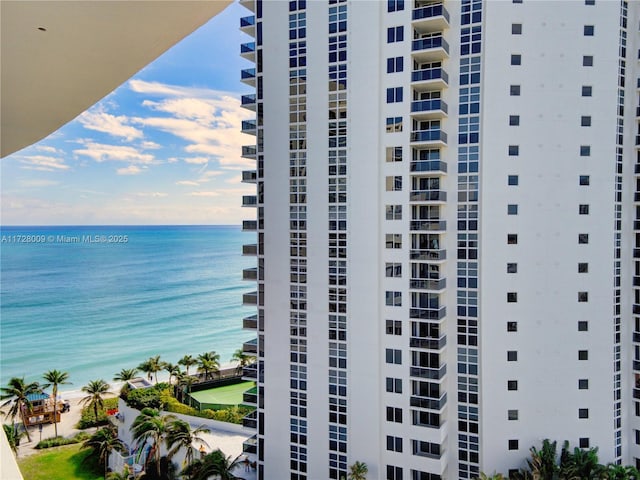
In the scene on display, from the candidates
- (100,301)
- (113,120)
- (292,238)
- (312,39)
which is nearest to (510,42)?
(312,39)

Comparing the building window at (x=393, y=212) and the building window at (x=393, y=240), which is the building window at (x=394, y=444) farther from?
the building window at (x=393, y=212)

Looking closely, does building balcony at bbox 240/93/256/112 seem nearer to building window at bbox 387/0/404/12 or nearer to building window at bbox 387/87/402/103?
building window at bbox 387/87/402/103

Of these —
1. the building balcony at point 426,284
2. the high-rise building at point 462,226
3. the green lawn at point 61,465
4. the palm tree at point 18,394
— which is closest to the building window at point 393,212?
the high-rise building at point 462,226

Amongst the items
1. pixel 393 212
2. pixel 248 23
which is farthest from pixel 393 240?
pixel 248 23

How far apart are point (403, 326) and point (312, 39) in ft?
39.1

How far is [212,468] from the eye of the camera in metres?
18.4

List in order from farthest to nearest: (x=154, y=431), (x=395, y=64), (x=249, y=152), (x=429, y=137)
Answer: (x=249, y=152), (x=154, y=431), (x=395, y=64), (x=429, y=137)

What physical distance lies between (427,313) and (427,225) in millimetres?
3400

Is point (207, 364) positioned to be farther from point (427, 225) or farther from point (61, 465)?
point (427, 225)

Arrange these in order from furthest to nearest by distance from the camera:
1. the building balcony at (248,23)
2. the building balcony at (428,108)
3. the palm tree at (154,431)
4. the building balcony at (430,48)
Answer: the palm tree at (154,431), the building balcony at (248,23), the building balcony at (428,108), the building balcony at (430,48)

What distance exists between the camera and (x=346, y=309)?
1795cm

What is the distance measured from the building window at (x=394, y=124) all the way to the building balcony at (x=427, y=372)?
30.5 ft

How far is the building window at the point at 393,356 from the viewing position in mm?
17750

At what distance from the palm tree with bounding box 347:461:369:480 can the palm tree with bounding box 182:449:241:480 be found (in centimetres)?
505
